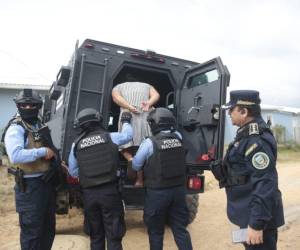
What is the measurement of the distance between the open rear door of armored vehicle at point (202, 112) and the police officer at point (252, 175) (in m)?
1.81

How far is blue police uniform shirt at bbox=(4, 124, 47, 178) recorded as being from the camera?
3758 mm

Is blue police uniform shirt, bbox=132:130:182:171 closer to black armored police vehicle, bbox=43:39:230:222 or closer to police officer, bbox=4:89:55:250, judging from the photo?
black armored police vehicle, bbox=43:39:230:222

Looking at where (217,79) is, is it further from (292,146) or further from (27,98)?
(292,146)

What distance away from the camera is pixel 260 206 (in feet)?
9.18

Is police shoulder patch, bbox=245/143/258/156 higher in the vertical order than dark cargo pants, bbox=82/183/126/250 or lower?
higher

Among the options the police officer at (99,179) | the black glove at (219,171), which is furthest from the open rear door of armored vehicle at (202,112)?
the black glove at (219,171)

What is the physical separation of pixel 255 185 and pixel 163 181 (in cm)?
145

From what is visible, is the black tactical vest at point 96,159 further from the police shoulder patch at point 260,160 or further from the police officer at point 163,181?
the police shoulder patch at point 260,160

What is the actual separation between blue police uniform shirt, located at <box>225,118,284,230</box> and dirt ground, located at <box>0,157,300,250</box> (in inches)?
91.1

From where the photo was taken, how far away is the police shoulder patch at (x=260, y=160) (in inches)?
113

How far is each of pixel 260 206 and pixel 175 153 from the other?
5.26 feet

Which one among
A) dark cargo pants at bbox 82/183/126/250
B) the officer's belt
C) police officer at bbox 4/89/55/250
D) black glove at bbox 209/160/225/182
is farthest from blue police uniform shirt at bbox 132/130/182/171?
the officer's belt

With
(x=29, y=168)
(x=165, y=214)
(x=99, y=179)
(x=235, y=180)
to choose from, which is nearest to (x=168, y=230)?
(x=165, y=214)

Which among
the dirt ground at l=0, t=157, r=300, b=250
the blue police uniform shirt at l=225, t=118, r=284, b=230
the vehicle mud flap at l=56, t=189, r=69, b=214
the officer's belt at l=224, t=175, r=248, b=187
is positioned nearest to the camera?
the blue police uniform shirt at l=225, t=118, r=284, b=230
